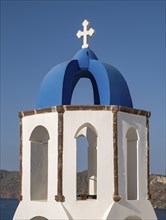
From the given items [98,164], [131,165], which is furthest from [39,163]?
[131,165]

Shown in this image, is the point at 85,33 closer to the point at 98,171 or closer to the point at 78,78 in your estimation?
the point at 78,78

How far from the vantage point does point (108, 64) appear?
14305 millimetres

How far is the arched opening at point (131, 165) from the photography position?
14.5 m

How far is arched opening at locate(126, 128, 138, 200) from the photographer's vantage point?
1446 centimetres

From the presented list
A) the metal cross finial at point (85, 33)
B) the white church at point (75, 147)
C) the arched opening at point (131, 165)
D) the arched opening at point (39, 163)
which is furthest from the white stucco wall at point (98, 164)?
the metal cross finial at point (85, 33)

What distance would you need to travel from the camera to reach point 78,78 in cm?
1470

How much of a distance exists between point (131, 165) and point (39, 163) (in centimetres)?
269

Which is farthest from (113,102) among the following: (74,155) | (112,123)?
(74,155)

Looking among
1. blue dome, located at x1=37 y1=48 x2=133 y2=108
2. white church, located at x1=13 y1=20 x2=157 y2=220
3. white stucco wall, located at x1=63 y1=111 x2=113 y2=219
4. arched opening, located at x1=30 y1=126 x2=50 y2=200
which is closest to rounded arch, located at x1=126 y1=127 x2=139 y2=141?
white church, located at x1=13 y1=20 x2=157 y2=220

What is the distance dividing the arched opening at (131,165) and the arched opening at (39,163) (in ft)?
8.09

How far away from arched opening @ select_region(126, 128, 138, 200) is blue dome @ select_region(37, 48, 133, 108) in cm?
97

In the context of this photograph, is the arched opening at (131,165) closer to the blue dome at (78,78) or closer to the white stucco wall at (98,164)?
the blue dome at (78,78)

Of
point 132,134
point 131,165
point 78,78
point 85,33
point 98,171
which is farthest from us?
point 85,33

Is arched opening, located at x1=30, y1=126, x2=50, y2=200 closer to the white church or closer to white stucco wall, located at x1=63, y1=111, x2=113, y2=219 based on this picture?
the white church
